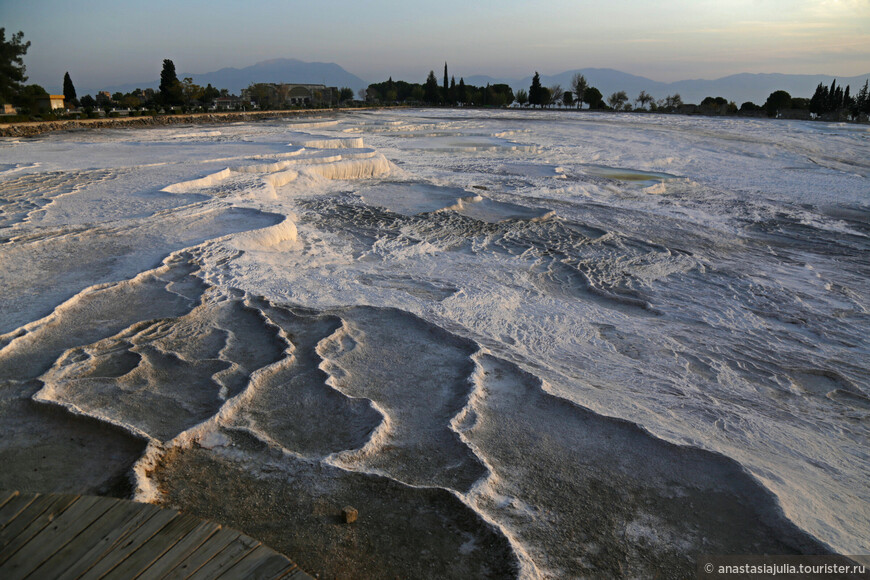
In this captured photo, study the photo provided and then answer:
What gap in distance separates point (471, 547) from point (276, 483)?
0.86 m

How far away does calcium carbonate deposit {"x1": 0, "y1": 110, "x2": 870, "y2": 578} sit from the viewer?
2326mm

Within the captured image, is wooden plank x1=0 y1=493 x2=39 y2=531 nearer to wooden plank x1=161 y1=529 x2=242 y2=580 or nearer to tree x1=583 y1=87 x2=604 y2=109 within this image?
wooden plank x1=161 y1=529 x2=242 y2=580

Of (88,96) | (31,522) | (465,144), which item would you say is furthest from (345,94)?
(31,522)

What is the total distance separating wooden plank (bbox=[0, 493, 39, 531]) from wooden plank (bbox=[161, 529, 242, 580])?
20.5 inches

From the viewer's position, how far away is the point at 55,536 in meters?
1.58

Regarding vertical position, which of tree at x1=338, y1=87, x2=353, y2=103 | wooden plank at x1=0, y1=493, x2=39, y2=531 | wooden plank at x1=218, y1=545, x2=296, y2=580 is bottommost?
wooden plank at x1=218, y1=545, x2=296, y2=580

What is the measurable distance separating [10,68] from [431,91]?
3655 centimetres

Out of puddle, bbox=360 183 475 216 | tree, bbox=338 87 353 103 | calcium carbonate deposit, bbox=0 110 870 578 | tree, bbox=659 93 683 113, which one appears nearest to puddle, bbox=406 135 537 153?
puddle, bbox=360 183 475 216

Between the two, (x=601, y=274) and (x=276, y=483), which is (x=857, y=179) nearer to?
(x=601, y=274)

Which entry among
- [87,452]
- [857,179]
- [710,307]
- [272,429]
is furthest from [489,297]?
[857,179]

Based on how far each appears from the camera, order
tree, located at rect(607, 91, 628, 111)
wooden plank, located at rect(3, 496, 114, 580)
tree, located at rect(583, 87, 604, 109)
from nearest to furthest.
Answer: wooden plank, located at rect(3, 496, 114, 580)
tree, located at rect(607, 91, 628, 111)
tree, located at rect(583, 87, 604, 109)

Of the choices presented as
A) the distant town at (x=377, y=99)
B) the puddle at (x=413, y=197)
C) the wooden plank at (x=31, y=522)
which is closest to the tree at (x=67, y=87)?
the distant town at (x=377, y=99)

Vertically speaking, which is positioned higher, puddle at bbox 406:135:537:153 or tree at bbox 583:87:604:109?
tree at bbox 583:87:604:109

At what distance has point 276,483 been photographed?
8.04ft
